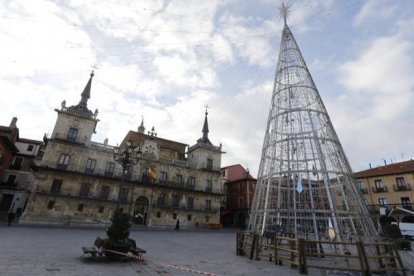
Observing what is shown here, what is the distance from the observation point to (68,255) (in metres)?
8.29

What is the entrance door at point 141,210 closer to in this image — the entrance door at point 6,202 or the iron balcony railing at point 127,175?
the iron balcony railing at point 127,175

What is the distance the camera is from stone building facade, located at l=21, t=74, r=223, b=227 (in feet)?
86.7

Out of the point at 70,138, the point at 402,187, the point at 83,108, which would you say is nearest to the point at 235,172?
the point at 402,187

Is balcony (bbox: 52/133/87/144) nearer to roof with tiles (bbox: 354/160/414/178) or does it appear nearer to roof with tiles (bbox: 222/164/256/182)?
roof with tiles (bbox: 222/164/256/182)

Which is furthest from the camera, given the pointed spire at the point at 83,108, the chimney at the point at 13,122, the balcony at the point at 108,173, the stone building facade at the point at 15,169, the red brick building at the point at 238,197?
the red brick building at the point at 238,197

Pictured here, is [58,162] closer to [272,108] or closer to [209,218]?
[209,218]

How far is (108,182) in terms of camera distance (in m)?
29.4

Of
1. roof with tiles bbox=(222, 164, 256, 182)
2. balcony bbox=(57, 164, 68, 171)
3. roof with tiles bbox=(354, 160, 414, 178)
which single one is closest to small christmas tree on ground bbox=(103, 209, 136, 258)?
balcony bbox=(57, 164, 68, 171)

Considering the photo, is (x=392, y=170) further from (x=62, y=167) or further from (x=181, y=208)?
(x=62, y=167)

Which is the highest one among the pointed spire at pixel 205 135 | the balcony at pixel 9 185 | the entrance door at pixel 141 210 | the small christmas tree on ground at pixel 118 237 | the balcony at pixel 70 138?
the pointed spire at pixel 205 135

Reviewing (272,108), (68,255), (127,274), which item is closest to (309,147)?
(272,108)

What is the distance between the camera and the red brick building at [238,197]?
4038cm

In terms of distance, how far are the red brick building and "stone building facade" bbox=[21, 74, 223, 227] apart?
22.6ft

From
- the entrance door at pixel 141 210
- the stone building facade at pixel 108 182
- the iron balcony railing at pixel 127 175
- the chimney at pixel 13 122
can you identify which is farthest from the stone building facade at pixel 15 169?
the entrance door at pixel 141 210
